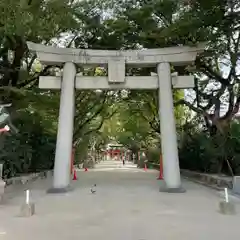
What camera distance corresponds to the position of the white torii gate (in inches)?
627

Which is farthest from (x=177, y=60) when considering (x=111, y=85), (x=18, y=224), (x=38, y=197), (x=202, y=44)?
(x=18, y=224)

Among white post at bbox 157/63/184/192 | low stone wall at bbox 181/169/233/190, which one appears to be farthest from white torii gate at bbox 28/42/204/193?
low stone wall at bbox 181/169/233/190

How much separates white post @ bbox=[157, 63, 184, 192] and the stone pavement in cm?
216

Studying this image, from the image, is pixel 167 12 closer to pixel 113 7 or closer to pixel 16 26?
pixel 113 7

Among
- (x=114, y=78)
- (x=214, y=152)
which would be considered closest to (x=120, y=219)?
(x=114, y=78)

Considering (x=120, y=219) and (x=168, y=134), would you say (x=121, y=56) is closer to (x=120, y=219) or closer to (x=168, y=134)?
(x=168, y=134)

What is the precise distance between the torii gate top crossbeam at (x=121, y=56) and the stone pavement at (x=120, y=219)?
6.20m

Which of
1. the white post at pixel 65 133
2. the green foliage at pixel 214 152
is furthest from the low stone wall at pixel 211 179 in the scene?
the white post at pixel 65 133

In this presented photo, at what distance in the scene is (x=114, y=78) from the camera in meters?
16.4

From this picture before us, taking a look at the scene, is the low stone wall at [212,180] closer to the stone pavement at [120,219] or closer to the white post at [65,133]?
the stone pavement at [120,219]

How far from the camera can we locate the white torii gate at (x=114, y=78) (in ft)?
52.3

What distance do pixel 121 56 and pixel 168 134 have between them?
3.95m

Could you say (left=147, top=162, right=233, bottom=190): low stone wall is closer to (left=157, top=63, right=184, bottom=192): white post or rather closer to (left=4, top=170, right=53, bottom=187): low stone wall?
(left=157, top=63, right=184, bottom=192): white post

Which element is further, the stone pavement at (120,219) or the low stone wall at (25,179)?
the low stone wall at (25,179)
